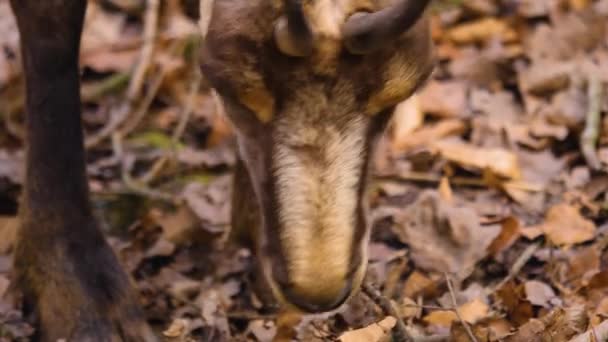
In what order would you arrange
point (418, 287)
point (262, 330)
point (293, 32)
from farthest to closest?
point (418, 287)
point (262, 330)
point (293, 32)

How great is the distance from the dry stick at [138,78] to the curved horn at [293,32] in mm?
2598

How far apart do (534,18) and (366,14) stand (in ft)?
11.1

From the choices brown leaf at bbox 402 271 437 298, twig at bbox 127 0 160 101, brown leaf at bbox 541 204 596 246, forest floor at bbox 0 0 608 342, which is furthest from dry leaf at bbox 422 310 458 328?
twig at bbox 127 0 160 101

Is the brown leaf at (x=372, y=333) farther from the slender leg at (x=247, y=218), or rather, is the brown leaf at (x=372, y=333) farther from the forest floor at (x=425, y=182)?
the slender leg at (x=247, y=218)

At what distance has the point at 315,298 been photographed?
2709 millimetres

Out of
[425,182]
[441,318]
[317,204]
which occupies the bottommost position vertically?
[425,182]

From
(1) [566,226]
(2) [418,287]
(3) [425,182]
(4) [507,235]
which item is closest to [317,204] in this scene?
(2) [418,287]

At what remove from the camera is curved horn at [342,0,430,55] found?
8.26 ft

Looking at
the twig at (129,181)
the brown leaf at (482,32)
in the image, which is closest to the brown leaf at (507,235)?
the twig at (129,181)

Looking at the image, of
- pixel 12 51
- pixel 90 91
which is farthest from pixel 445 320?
pixel 12 51

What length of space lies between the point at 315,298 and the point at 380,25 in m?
0.69

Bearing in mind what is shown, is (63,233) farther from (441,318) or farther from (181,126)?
(181,126)

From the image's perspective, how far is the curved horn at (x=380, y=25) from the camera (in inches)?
99.1

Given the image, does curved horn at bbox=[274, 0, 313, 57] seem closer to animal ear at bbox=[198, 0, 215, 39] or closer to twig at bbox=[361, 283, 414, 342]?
animal ear at bbox=[198, 0, 215, 39]
